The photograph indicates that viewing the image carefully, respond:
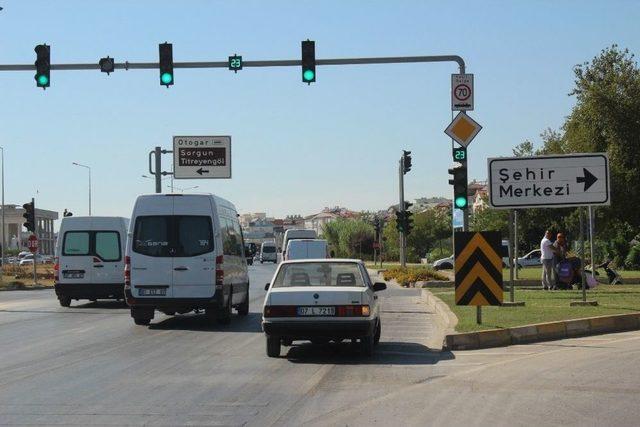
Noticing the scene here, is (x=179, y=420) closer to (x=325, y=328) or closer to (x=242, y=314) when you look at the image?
(x=325, y=328)

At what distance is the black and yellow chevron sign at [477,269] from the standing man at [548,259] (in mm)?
10272

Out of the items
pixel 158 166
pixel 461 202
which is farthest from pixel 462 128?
pixel 158 166

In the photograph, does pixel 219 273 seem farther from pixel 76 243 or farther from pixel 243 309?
pixel 76 243

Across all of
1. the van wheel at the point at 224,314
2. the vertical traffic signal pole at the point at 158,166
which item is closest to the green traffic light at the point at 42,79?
the van wheel at the point at 224,314

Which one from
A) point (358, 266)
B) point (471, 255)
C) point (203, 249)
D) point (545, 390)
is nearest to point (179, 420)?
point (545, 390)

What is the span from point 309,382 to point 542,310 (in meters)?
7.88

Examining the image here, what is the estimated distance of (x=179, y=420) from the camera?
27.1 feet

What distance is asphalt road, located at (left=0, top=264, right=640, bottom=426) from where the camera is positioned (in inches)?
332

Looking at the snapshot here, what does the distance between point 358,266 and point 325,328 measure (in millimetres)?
1578

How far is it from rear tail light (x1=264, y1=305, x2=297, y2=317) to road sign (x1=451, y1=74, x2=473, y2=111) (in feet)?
27.5

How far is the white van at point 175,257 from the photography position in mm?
18297

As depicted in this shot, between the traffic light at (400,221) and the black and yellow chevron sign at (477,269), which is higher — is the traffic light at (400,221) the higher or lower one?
the higher one

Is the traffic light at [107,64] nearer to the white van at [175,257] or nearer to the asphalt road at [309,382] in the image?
the white van at [175,257]

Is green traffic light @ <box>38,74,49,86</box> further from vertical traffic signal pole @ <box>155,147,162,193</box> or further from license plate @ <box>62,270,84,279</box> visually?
vertical traffic signal pole @ <box>155,147,162,193</box>
